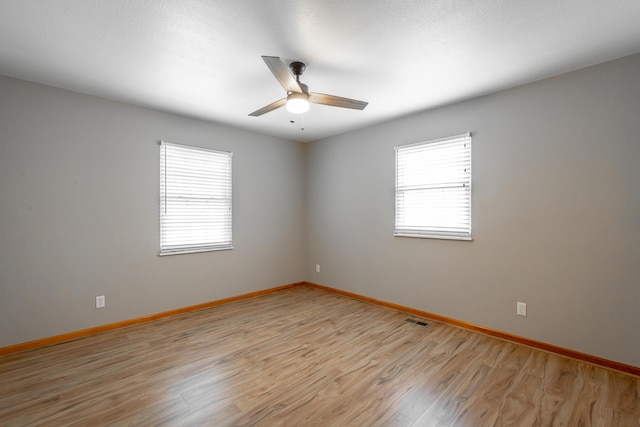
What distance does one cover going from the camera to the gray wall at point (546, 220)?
91.4 inches

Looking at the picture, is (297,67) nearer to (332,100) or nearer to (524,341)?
(332,100)

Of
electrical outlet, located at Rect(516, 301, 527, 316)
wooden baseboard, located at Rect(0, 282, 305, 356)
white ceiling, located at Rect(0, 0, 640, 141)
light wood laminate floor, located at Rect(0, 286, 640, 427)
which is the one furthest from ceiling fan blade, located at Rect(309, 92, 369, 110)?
wooden baseboard, located at Rect(0, 282, 305, 356)

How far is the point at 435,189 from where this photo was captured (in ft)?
11.3

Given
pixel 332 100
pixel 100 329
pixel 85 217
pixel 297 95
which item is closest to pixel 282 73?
pixel 297 95

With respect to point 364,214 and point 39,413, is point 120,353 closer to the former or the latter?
point 39,413

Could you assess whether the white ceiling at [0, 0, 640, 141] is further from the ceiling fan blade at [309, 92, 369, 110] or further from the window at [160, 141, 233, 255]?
the window at [160, 141, 233, 255]

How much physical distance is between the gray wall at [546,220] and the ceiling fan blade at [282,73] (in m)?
2.00

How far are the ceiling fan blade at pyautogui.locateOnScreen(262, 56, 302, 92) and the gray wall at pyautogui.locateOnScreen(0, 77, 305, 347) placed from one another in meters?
2.14

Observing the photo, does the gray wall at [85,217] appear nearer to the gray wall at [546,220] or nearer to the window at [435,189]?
the window at [435,189]

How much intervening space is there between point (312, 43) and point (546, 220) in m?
2.64

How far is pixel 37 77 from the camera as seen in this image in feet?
8.70

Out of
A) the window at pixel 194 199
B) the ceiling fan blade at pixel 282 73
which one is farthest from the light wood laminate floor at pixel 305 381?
the ceiling fan blade at pixel 282 73

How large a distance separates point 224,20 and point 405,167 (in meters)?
2.65

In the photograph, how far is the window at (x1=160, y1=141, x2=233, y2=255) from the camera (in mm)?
3574
